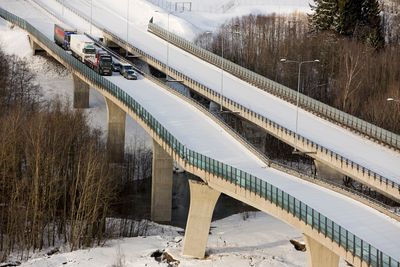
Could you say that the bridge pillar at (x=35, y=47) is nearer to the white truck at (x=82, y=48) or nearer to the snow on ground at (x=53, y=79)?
the snow on ground at (x=53, y=79)

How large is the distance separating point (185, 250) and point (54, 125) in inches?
800

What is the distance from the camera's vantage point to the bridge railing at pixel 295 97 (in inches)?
2527

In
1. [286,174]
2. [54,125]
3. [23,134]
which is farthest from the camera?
[54,125]

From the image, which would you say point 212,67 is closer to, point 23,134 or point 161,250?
point 23,134

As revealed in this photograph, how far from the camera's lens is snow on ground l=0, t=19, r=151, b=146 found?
90.4 metres

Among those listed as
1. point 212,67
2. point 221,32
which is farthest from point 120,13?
point 212,67

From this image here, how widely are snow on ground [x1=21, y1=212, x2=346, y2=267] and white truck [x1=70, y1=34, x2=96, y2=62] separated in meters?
32.4

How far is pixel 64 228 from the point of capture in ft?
189

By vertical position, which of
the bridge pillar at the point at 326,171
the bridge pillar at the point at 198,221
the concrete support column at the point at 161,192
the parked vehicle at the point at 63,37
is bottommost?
the concrete support column at the point at 161,192

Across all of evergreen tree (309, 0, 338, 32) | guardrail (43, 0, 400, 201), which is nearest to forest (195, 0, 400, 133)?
evergreen tree (309, 0, 338, 32)

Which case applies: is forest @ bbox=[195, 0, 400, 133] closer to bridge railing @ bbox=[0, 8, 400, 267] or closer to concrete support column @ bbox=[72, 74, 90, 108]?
concrete support column @ bbox=[72, 74, 90, 108]

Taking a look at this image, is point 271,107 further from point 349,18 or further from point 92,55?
point 349,18

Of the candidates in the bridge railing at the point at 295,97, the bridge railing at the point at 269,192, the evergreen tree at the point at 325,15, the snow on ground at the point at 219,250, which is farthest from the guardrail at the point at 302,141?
the evergreen tree at the point at 325,15

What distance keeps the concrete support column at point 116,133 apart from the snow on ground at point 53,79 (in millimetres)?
3424
